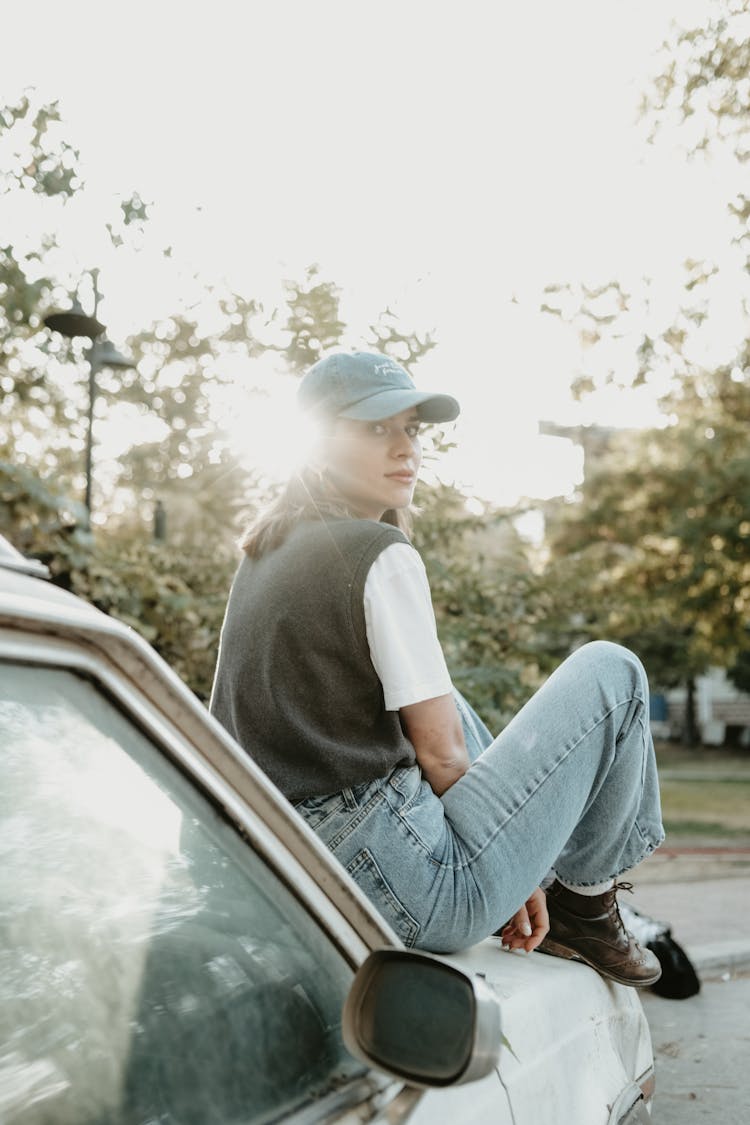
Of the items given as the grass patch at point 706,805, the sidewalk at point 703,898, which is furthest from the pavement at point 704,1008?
the grass patch at point 706,805

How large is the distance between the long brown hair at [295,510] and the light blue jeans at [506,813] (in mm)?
611

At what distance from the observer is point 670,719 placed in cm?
4844

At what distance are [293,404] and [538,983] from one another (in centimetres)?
169

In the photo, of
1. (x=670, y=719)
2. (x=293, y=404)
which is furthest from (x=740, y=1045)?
(x=670, y=719)

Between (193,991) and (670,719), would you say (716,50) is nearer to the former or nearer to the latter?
(193,991)

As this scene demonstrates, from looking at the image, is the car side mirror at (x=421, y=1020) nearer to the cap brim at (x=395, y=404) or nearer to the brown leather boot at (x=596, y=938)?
the brown leather boot at (x=596, y=938)

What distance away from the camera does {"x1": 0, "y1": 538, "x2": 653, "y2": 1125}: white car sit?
1145mm

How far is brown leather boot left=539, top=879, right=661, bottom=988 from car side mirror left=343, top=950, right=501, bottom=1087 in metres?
1.18

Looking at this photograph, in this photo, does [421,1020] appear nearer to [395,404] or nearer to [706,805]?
[395,404]

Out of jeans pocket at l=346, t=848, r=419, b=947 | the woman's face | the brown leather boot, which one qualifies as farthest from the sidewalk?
jeans pocket at l=346, t=848, r=419, b=947

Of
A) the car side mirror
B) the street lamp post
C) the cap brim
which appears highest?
the street lamp post

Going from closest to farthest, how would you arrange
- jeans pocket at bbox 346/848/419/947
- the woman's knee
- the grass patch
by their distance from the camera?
jeans pocket at bbox 346/848/419/947, the woman's knee, the grass patch

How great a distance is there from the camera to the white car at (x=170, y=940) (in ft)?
3.76

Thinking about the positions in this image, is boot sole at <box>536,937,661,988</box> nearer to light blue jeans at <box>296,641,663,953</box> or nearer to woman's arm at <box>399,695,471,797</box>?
light blue jeans at <box>296,641,663,953</box>
